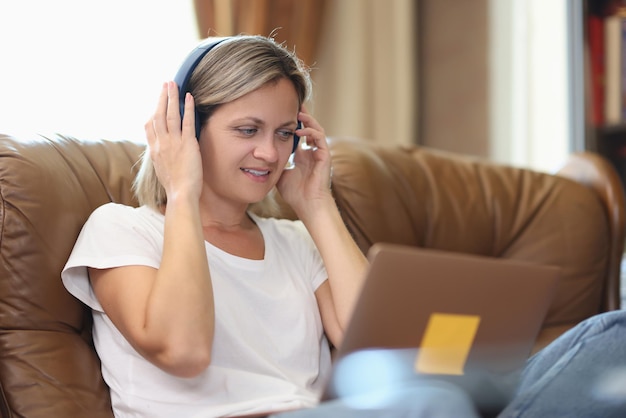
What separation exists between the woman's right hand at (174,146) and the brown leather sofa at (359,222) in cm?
18

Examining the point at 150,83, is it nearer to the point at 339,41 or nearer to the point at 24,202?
the point at 339,41

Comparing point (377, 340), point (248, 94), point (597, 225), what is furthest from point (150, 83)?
point (377, 340)

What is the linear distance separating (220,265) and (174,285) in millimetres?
218

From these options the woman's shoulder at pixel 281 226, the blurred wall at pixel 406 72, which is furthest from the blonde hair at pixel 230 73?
the blurred wall at pixel 406 72

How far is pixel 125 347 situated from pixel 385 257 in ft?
1.83

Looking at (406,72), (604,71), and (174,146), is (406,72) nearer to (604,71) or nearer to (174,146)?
(604,71)

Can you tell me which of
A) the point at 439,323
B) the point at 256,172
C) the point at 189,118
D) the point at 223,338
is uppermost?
the point at 189,118

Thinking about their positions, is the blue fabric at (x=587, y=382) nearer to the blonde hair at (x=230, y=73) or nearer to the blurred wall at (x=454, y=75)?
the blonde hair at (x=230, y=73)

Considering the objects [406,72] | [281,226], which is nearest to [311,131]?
[281,226]

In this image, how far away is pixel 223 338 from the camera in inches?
53.2

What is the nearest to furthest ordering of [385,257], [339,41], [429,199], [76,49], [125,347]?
[385,257] < [125,347] < [429,199] < [76,49] < [339,41]

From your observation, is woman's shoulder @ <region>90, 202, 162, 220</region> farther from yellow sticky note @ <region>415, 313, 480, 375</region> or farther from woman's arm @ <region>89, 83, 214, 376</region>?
yellow sticky note @ <region>415, 313, 480, 375</region>

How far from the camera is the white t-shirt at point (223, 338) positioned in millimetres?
1300

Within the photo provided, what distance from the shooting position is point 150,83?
2.26m
